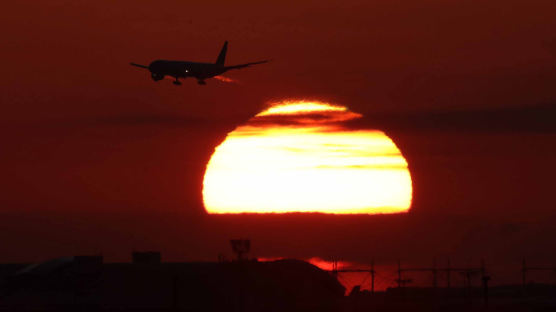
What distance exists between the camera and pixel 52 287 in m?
199

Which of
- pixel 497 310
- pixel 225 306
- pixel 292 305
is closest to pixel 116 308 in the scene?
pixel 225 306

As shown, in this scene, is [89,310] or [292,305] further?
[292,305]

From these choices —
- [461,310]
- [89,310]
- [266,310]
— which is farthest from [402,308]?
[89,310]

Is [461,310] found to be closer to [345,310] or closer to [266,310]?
[345,310]

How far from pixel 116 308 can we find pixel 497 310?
6285cm

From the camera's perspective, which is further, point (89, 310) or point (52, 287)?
point (52, 287)

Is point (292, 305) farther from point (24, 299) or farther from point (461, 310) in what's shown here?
point (24, 299)

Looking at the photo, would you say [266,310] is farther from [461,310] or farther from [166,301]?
[461,310]

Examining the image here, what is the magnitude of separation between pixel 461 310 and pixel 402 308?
9634mm

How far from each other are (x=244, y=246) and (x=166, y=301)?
16.5m

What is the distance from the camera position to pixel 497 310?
650ft

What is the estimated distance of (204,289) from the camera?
199250mm

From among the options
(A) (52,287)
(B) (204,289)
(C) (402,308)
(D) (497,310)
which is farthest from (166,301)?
(D) (497,310)

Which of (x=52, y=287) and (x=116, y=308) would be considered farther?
(x=52, y=287)
